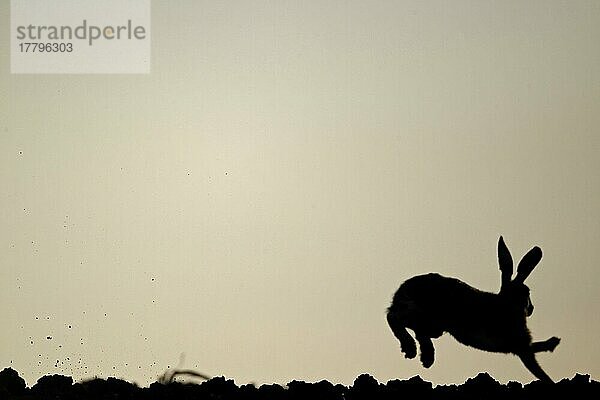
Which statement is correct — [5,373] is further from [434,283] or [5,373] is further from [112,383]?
[434,283]

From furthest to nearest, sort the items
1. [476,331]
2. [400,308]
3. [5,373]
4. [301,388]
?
1. [400,308]
2. [476,331]
3. [5,373]
4. [301,388]

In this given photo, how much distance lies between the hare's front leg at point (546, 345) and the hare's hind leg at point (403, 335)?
0.22 meters

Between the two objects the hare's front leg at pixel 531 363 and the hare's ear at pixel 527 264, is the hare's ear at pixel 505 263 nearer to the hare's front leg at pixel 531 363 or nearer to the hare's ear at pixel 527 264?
the hare's ear at pixel 527 264

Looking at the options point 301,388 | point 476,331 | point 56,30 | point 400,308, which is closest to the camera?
point 301,388

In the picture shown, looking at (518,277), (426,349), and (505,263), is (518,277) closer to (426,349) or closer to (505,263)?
(505,263)

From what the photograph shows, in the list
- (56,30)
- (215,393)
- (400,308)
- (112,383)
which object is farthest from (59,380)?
(56,30)

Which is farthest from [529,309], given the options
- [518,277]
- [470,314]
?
[470,314]

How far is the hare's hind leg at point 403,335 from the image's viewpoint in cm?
185

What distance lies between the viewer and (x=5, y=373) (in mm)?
1528

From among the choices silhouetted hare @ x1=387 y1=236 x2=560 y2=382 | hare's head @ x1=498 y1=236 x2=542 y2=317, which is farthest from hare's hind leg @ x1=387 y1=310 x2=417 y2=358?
hare's head @ x1=498 y1=236 x2=542 y2=317

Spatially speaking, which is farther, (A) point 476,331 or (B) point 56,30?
(B) point 56,30

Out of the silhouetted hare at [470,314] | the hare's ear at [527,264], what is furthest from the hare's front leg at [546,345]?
the hare's ear at [527,264]

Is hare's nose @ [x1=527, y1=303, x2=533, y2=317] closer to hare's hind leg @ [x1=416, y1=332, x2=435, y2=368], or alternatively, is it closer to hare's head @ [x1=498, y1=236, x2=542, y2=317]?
hare's head @ [x1=498, y1=236, x2=542, y2=317]

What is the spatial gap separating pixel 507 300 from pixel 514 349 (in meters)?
0.09
